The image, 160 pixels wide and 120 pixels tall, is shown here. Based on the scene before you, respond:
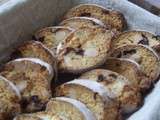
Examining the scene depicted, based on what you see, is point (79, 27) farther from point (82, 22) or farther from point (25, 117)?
point (25, 117)

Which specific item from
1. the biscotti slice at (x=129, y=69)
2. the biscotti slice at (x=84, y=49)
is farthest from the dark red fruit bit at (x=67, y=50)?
the biscotti slice at (x=129, y=69)

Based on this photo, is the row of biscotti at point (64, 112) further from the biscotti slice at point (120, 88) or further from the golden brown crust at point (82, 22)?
the golden brown crust at point (82, 22)

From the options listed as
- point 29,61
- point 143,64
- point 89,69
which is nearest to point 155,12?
point 143,64

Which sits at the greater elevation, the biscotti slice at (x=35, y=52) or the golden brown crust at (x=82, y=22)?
the golden brown crust at (x=82, y=22)

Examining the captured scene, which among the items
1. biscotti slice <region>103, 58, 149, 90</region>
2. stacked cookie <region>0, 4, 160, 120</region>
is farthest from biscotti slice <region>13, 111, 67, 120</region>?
biscotti slice <region>103, 58, 149, 90</region>

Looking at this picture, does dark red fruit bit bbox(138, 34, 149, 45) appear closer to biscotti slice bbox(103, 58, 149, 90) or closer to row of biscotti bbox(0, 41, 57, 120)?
biscotti slice bbox(103, 58, 149, 90)

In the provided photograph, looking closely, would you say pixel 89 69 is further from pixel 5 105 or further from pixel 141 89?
pixel 5 105
